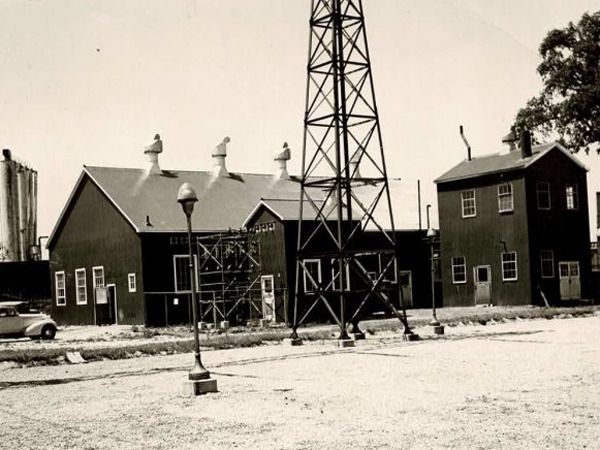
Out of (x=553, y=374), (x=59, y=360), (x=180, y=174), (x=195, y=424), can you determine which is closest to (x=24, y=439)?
(x=195, y=424)

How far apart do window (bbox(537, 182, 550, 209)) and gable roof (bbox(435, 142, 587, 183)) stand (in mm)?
1275

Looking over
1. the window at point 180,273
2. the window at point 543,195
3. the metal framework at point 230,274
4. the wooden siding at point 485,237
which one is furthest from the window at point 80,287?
the window at point 543,195

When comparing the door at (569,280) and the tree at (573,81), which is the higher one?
the tree at (573,81)

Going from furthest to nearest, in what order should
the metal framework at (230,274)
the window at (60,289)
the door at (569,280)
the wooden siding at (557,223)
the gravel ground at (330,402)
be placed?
the window at (60,289) < the door at (569,280) < the wooden siding at (557,223) < the metal framework at (230,274) < the gravel ground at (330,402)

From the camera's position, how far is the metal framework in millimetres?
34625

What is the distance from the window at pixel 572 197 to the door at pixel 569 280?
2.58 meters

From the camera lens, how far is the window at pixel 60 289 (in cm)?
4184

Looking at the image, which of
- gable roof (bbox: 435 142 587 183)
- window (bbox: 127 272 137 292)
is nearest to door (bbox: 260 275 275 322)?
window (bbox: 127 272 137 292)

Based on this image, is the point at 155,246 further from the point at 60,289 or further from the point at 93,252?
the point at 60,289

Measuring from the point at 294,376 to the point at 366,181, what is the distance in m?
9.34

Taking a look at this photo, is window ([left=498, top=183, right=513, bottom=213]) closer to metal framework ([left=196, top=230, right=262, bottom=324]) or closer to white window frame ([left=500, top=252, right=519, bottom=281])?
white window frame ([left=500, top=252, right=519, bottom=281])

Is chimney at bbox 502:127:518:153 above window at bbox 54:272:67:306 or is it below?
above

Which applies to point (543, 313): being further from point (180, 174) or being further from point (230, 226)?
point (180, 174)

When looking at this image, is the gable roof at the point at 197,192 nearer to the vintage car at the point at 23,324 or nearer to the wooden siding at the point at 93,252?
the wooden siding at the point at 93,252
